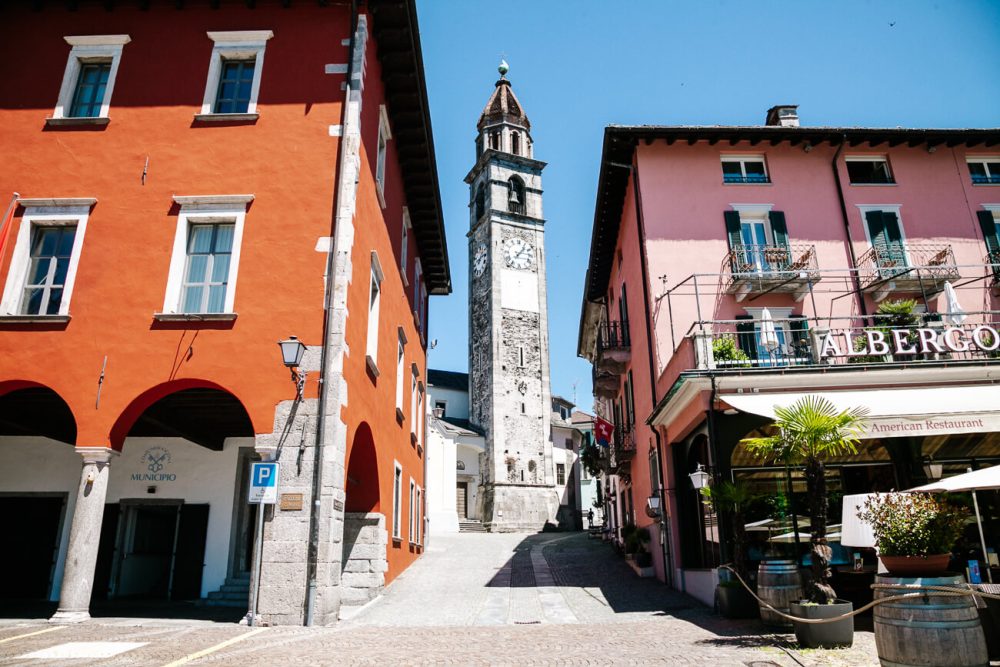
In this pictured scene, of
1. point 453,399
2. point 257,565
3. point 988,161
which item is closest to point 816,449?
point 257,565

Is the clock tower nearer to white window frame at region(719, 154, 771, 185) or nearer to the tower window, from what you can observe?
the tower window

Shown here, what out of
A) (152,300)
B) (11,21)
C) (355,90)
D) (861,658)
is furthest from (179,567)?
(861,658)

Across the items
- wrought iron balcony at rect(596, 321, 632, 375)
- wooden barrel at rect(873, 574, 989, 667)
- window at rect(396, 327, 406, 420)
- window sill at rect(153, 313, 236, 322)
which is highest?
wrought iron balcony at rect(596, 321, 632, 375)

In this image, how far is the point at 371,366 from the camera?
39.7 feet

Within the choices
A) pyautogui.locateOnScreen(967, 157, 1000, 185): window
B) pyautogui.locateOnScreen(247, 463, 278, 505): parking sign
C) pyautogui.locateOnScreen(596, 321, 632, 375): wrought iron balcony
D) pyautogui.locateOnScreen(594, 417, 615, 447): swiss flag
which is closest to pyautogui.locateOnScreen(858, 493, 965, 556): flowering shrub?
pyautogui.locateOnScreen(247, 463, 278, 505): parking sign

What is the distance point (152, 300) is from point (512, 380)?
34.6m

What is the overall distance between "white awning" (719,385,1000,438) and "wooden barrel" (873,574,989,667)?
4513mm

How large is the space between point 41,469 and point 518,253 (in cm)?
3623

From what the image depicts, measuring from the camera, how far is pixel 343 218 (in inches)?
414

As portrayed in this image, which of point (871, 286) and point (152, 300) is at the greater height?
point (871, 286)

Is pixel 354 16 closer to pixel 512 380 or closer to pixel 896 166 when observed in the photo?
pixel 896 166

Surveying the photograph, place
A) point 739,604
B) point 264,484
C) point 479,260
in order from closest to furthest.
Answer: point 264,484, point 739,604, point 479,260

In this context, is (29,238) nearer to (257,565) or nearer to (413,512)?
(257,565)

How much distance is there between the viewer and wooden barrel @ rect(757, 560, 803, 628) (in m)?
8.91
